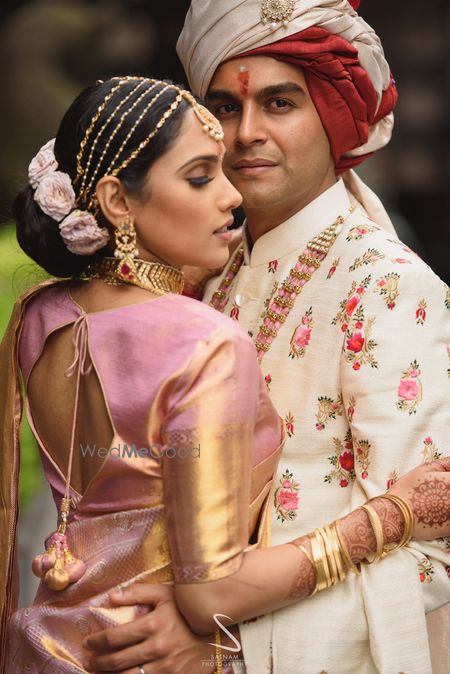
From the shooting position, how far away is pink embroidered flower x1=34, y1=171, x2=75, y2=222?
2.13 metres

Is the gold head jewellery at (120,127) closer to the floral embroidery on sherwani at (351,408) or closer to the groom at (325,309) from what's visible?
the groom at (325,309)

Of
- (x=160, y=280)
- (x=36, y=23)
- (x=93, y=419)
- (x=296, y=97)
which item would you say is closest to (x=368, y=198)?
(x=296, y=97)

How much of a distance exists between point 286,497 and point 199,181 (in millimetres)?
739

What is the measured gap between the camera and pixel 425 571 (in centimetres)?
228

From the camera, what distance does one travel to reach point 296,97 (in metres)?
2.71

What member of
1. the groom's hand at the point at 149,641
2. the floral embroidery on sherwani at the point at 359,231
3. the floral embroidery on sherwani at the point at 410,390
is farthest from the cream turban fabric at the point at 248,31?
the groom's hand at the point at 149,641

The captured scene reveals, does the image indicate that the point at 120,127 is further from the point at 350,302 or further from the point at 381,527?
the point at 381,527

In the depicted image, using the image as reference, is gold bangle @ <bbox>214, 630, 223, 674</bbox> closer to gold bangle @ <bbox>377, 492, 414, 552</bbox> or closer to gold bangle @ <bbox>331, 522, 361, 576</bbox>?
gold bangle @ <bbox>331, 522, 361, 576</bbox>

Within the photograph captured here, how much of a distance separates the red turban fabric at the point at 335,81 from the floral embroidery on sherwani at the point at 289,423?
745mm

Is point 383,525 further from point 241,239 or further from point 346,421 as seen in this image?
point 241,239

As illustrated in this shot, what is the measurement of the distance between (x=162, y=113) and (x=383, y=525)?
0.93 meters

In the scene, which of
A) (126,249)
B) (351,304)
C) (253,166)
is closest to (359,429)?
(351,304)

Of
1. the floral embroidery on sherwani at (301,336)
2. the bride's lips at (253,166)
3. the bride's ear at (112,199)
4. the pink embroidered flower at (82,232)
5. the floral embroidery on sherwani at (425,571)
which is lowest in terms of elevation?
the floral embroidery on sherwani at (425,571)

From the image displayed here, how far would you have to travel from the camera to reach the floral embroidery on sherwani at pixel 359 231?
2.63m
